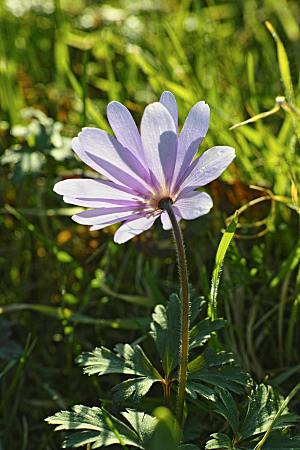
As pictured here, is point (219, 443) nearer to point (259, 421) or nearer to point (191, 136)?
point (259, 421)

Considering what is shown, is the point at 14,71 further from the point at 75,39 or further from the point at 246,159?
the point at 246,159

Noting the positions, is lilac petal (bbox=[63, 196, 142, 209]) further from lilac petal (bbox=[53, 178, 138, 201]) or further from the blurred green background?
the blurred green background

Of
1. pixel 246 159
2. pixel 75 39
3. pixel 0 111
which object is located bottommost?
pixel 246 159

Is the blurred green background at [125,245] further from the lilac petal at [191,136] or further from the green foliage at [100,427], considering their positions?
the lilac petal at [191,136]

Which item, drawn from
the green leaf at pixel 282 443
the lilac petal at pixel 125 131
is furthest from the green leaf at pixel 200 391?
the lilac petal at pixel 125 131

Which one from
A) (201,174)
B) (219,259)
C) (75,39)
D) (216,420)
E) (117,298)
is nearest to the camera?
(201,174)

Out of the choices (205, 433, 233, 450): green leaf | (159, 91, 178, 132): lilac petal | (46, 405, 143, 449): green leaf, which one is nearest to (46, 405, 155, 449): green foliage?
(46, 405, 143, 449): green leaf

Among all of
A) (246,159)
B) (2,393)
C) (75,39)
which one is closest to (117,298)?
(2,393)

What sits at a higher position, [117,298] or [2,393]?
[117,298]
